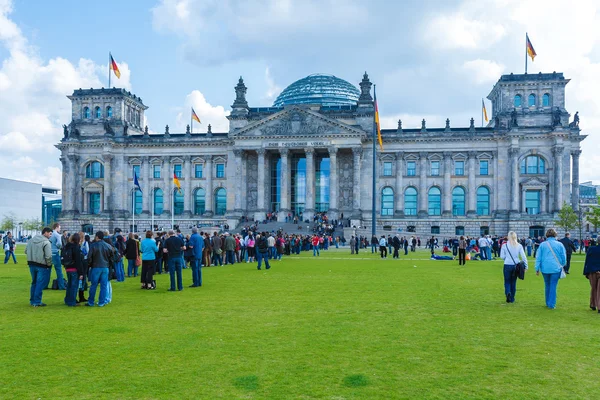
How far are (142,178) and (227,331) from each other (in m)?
75.1

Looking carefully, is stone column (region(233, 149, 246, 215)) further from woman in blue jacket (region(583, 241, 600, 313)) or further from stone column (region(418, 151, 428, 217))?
woman in blue jacket (region(583, 241, 600, 313))

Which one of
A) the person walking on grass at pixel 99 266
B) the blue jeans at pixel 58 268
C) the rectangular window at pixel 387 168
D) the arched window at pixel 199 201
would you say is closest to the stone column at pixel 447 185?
the rectangular window at pixel 387 168

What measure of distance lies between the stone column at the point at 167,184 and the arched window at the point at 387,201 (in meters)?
30.5

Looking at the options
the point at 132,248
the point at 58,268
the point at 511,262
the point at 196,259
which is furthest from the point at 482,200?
the point at 58,268

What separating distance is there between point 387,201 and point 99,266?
2593 inches

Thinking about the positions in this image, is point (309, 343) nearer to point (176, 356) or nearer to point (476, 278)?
point (176, 356)

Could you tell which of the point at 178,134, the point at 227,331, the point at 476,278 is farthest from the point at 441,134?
the point at 227,331

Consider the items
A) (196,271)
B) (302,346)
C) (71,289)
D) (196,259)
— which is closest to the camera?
(302,346)

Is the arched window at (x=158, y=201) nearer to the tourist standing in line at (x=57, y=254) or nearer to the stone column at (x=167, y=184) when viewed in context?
the stone column at (x=167, y=184)

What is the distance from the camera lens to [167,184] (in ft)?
275

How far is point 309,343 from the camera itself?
1119 cm

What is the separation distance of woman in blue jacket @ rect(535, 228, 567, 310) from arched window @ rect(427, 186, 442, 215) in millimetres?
63397

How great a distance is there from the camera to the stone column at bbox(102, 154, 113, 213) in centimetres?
8331

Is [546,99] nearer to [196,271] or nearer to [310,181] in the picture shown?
[310,181]
